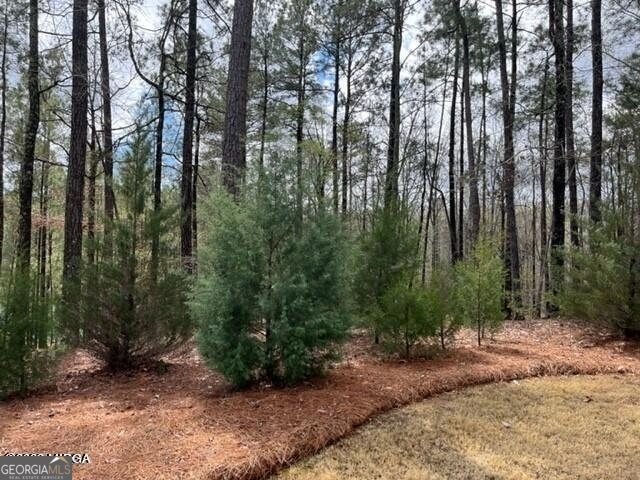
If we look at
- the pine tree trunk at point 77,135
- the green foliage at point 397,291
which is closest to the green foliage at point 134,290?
the green foliage at point 397,291

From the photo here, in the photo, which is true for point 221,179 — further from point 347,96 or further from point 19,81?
point 19,81

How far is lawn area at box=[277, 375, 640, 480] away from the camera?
2.49 m

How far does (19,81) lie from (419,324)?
13.1 meters

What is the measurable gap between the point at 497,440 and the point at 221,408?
1.95 metres

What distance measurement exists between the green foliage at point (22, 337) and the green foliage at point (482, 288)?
4.63 m

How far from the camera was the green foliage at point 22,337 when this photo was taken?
389cm

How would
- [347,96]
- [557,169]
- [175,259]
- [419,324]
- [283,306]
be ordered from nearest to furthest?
[283,306] → [419,324] → [175,259] → [557,169] → [347,96]

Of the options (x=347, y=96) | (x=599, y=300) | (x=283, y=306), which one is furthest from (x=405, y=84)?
(x=283, y=306)

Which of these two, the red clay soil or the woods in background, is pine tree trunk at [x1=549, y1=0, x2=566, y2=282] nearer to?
the woods in background

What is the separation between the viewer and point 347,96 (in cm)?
1374

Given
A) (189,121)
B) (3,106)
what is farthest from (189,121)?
(3,106)

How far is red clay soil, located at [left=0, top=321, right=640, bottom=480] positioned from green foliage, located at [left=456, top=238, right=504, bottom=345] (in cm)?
40

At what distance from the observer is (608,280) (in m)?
5.78

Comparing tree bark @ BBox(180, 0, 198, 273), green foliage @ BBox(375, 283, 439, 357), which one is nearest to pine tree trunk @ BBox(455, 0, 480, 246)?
green foliage @ BBox(375, 283, 439, 357)
